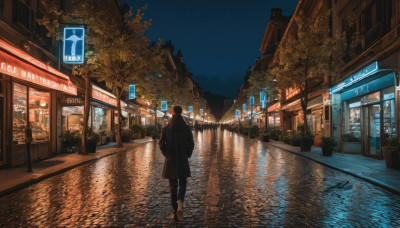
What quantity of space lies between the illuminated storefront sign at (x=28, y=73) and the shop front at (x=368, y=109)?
43.4ft

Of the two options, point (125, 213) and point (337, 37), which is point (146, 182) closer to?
point (125, 213)

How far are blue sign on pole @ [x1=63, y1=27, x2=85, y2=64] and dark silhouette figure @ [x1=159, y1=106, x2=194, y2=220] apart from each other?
11.3m

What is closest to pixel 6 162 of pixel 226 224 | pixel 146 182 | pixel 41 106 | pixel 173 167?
pixel 41 106

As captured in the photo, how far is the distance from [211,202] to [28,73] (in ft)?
28.5

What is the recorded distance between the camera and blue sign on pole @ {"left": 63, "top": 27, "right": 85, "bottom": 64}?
14.8m

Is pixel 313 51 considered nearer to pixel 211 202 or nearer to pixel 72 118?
pixel 211 202

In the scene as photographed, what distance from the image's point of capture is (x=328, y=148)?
15.6 metres

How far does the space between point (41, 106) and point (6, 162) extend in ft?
13.2

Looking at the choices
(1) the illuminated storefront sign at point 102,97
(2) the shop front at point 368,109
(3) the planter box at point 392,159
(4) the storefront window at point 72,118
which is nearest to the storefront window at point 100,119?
(1) the illuminated storefront sign at point 102,97

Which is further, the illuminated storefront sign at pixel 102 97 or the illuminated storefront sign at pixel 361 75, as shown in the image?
the illuminated storefront sign at pixel 102 97

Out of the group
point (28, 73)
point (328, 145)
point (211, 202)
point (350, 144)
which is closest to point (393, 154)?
point (328, 145)

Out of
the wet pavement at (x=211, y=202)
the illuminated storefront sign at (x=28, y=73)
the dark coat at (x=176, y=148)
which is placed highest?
the illuminated storefront sign at (x=28, y=73)

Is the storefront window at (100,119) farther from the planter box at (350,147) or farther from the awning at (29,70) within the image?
the planter box at (350,147)

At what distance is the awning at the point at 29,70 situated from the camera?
9.63 m
